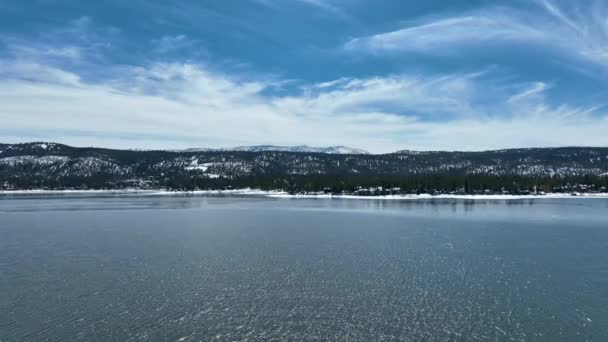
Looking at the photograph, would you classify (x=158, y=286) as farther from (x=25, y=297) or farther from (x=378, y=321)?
(x=378, y=321)

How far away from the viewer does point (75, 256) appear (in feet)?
154

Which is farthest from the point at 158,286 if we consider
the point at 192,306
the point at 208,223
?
the point at 208,223

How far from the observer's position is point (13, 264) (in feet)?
141

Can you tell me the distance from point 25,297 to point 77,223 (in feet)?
176

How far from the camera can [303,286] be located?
35.0 meters

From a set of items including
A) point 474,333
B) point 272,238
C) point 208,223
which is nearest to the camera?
point 474,333

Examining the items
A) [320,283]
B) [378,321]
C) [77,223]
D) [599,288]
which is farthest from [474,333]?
[77,223]

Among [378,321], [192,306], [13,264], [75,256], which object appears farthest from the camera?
[75,256]

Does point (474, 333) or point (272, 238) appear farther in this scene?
point (272, 238)

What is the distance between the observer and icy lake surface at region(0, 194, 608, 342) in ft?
83.5

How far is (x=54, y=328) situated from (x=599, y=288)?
3959cm

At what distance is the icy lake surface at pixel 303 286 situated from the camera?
25453 mm

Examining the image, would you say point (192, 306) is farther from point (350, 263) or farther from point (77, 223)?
point (77, 223)

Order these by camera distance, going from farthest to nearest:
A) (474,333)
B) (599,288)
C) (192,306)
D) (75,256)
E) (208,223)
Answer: (208,223), (75,256), (599,288), (192,306), (474,333)
